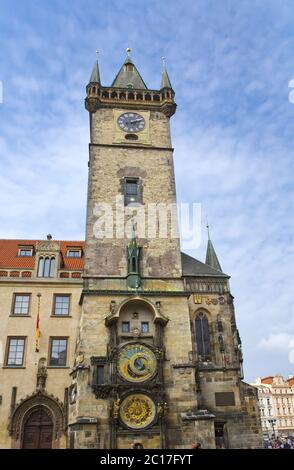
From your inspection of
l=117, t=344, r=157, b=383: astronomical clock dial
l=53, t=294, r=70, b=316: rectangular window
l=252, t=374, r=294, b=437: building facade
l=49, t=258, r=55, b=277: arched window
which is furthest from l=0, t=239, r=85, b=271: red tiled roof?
l=252, t=374, r=294, b=437: building facade

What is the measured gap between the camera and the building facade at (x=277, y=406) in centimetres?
6956

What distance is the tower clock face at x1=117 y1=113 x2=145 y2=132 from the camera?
27294mm

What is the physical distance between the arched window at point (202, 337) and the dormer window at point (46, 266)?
864 cm

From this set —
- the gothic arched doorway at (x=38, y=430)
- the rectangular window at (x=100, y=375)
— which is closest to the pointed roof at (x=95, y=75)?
the rectangular window at (x=100, y=375)

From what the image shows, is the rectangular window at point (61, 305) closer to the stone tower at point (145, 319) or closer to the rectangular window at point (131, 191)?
the stone tower at point (145, 319)

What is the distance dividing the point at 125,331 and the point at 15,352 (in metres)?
6.07

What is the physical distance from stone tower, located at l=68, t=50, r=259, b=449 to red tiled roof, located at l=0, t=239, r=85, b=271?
3244 millimetres

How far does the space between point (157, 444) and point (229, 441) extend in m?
3.56

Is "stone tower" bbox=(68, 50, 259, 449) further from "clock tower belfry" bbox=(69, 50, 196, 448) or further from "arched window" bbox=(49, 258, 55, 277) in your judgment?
"arched window" bbox=(49, 258, 55, 277)

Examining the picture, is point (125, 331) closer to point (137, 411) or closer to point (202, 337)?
point (137, 411)

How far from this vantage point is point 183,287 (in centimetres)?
2228
